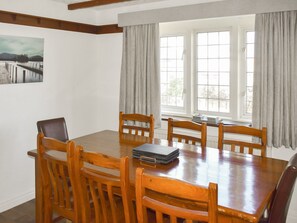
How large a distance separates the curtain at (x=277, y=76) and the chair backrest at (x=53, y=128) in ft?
6.85

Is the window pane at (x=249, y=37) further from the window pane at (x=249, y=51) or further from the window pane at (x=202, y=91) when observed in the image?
the window pane at (x=202, y=91)

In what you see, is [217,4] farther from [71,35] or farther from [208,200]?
[208,200]

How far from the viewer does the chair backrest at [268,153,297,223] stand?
152 centimetres

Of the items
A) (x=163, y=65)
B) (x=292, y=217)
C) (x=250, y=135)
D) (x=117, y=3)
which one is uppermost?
(x=117, y=3)

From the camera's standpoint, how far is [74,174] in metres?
1.90

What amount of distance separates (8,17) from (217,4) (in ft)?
7.73

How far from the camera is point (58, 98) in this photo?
3.96m

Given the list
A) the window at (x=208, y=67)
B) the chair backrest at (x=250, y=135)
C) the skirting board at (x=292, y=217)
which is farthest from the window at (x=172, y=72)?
the skirting board at (x=292, y=217)

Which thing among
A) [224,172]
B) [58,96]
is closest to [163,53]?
[58,96]

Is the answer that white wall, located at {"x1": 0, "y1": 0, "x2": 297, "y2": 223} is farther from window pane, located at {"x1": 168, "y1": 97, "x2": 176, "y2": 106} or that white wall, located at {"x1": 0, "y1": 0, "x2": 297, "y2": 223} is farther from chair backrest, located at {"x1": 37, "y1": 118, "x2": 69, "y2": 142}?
window pane, located at {"x1": 168, "y1": 97, "x2": 176, "y2": 106}

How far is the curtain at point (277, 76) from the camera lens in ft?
9.45

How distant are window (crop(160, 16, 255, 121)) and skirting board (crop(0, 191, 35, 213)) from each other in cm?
212

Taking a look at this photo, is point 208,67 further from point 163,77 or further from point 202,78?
point 163,77

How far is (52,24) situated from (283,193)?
11.0ft
